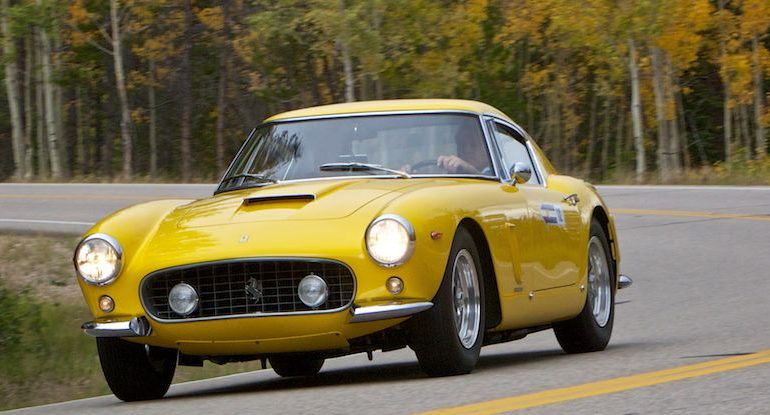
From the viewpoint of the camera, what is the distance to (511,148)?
29.7 feet

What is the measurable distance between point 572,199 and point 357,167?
1664mm

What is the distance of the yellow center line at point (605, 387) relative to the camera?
5555 millimetres

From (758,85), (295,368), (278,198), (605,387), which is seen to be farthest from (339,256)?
(758,85)

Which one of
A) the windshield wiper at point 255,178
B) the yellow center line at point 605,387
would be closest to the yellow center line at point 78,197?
the windshield wiper at point 255,178

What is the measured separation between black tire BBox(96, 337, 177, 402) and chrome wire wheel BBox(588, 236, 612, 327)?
120 inches

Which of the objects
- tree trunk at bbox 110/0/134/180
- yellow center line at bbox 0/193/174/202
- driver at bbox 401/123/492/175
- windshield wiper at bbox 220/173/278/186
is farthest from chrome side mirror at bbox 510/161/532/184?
tree trunk at bbox 110/0/134/180

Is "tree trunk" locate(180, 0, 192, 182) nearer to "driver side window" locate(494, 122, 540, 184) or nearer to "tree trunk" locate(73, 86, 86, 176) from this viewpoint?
"tree trunk" locate(73, 86, 86, 176)

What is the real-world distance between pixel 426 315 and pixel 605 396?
1.28 meters

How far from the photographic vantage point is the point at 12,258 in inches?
837

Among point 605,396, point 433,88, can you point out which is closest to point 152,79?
point 433,88

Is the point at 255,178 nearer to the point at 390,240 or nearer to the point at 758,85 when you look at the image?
the point at 390,240

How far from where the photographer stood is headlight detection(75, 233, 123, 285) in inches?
281

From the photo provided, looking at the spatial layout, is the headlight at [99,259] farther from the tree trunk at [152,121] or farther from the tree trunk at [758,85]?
the tree trunk at [152,121]

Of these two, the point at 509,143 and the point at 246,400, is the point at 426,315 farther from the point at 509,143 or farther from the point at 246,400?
the point at 509,143
